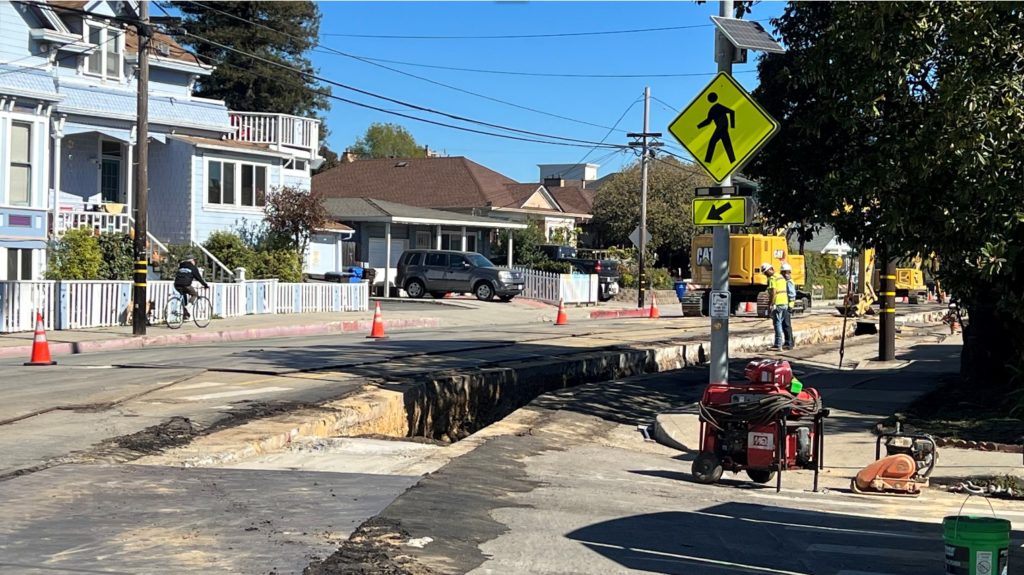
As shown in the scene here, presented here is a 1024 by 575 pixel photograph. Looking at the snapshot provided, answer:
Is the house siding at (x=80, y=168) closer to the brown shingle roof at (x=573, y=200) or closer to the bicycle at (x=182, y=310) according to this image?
the bicycle at (x=182, y=310)

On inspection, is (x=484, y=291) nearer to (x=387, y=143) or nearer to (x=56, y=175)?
(x=56, y=175)

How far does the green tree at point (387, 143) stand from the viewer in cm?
11575

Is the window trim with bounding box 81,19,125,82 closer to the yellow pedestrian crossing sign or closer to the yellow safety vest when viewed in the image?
the yellow safety vest

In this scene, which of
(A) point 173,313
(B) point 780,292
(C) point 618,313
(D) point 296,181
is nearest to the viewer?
(B) point 780,292

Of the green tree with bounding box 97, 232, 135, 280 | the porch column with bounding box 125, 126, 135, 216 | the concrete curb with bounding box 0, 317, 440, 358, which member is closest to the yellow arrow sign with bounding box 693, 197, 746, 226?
the concrete curb with bounding box 0, 317, 440, 358

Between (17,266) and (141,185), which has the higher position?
(141,185)

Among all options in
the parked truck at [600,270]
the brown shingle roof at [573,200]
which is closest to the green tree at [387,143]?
the brown shingle roof at [573,200]

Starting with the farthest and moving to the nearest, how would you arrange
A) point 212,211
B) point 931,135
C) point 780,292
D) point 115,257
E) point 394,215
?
point 394,215 < point 212,211 < point 115,257 < point 780,292 < point 931,135

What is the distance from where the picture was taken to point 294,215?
3566 centimetres

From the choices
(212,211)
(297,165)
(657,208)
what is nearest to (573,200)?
(657,208)

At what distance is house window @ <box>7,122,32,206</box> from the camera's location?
87.4 feet

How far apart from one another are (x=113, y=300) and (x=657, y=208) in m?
41.3

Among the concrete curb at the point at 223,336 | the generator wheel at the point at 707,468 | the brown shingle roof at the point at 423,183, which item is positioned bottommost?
the generator wheel at the point at 707,468

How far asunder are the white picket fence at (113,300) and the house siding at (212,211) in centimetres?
530
